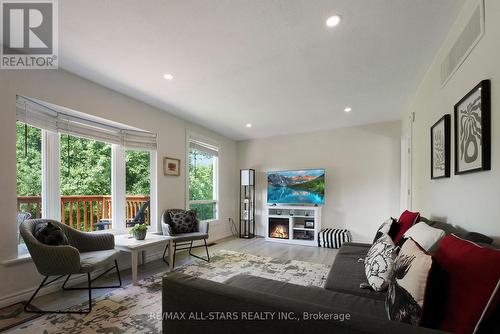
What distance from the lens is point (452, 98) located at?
5.95 ft

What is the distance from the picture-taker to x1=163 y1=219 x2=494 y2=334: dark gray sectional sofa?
0.73 metres

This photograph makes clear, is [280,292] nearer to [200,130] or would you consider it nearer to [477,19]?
[477,19]

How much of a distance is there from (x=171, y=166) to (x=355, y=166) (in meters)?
3.46

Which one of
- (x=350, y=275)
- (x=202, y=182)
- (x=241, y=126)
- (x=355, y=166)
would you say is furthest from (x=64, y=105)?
(x=355, y=166)

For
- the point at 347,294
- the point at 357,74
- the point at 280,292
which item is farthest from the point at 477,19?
the point at 280,292

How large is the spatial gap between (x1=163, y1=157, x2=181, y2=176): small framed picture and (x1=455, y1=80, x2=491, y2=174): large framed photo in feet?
11.6

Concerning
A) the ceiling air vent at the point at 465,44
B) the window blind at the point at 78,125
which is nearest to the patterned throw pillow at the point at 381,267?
the ceiling air vent at the point at 465,44

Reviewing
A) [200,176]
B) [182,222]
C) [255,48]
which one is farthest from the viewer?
[200,176]

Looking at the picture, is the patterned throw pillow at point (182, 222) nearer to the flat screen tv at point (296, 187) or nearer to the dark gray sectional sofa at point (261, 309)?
the flat screen tv at point (296, 187)

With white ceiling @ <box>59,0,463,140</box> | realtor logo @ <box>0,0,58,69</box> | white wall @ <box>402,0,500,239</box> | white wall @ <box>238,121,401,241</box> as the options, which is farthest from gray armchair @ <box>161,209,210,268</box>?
white wall @ <box>402,0,500,239</box>

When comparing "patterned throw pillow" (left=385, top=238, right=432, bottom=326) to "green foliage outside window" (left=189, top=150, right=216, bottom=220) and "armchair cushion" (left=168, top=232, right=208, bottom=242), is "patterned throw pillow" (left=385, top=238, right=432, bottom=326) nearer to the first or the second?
"armchair cushion" (left=168, top=232, right=208, bottom=242)

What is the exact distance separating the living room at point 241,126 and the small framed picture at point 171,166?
0.08 feet

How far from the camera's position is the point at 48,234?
2.13 meters

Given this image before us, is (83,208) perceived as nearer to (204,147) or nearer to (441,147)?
(204,147)
